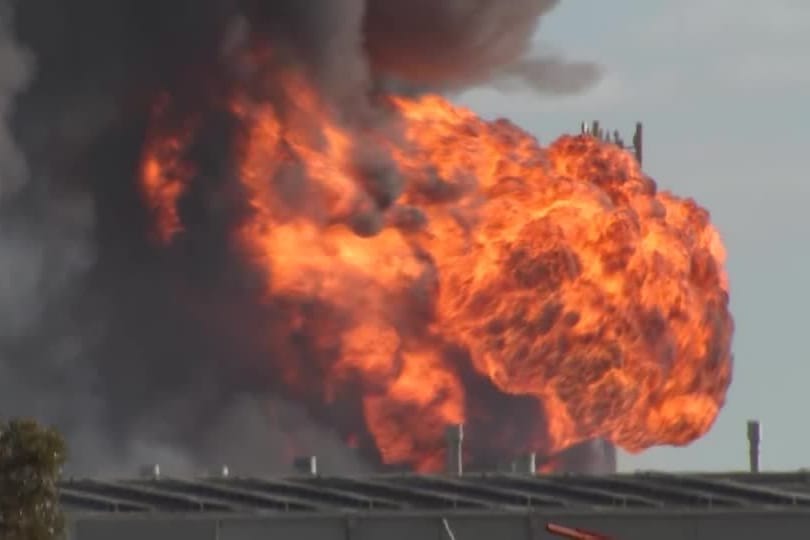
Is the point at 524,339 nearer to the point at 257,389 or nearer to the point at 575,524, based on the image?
the point at 257,389

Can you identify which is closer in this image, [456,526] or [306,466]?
[456,526]

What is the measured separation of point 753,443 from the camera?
12888 cm

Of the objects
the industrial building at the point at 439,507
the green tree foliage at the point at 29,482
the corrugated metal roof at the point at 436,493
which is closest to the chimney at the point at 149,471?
the corrugated metal roof at the point at 436,493

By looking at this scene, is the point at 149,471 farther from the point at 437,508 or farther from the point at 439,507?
the point at 437,508

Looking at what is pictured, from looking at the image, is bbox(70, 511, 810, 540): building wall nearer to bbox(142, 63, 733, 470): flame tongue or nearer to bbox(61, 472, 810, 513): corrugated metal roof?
bbox(61, 472, 810, 513): corrugated metal roof

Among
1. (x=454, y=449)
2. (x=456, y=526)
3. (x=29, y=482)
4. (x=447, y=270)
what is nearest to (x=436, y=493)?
(x=456, y=526)

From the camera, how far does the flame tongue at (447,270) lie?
5822 inches

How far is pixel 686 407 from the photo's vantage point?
15400 cm

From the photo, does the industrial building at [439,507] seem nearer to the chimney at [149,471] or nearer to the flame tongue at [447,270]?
the chimney at [149,471]

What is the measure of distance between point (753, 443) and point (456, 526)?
28433 mm

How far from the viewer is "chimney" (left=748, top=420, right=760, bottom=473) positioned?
126812 millimetres

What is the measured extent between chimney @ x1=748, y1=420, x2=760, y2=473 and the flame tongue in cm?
1862

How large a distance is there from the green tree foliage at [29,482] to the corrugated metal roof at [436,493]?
93.2ft

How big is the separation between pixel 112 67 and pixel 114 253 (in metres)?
8.14
